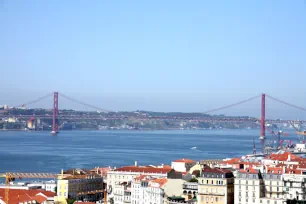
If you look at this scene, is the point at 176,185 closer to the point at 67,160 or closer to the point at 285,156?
the point at 285,156

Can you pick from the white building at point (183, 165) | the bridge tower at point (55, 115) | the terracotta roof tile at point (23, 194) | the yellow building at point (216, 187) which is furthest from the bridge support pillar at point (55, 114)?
the yellow building at point (216, 187)

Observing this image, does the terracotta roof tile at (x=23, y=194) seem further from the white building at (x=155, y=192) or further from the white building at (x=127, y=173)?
the white building at (x=155, y=192)

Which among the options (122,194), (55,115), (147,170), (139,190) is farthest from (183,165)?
(55,115)

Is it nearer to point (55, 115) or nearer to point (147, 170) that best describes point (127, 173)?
point (147, 170)

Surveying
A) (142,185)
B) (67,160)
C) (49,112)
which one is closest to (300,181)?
(142,185)

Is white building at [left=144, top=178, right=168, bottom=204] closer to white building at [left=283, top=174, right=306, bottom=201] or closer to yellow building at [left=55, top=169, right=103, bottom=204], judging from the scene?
yellow building at [left=55, top=169, right=103, bottom=204]

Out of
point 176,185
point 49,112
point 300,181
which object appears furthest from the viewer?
point 49,112

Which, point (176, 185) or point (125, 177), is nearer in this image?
point (176, 185)

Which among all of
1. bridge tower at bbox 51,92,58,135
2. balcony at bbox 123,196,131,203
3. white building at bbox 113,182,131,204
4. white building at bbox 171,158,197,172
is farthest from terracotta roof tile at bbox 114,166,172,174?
bridge tower at bbox 51,92,58,135
